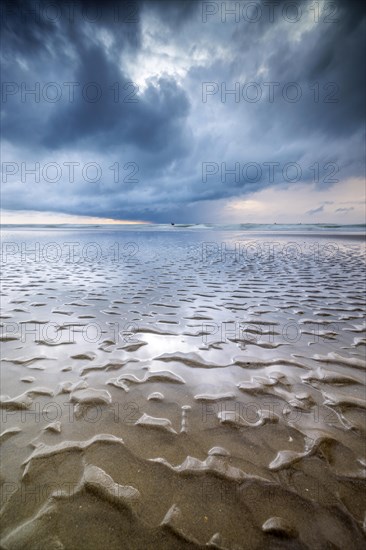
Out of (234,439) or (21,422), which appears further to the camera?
(21,422)

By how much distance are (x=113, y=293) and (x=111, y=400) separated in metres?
6.01

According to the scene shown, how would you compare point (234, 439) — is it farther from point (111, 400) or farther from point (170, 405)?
point (111, 400)

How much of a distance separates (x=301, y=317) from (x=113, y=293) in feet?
20.3

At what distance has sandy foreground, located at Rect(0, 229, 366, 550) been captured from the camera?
83.3 inches

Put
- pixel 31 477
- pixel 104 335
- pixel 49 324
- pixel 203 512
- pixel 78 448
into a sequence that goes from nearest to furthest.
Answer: pixel 203 512
pixel 31 477
pixel 78 448
pixel 104 335
pixel 49 324

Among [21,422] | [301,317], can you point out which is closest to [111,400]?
[21,422]

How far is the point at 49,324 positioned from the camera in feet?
20.7

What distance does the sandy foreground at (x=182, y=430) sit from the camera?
2.12 meters

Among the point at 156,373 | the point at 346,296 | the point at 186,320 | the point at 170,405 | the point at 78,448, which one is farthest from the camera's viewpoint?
the point at 346,296

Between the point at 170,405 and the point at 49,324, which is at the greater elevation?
the point at 49,324

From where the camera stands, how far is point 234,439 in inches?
117

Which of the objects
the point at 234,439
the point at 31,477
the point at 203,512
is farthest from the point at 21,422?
the point at 234,439

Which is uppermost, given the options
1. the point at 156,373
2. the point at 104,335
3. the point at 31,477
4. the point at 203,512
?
the point at 104,335

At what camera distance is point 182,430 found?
311 cm
